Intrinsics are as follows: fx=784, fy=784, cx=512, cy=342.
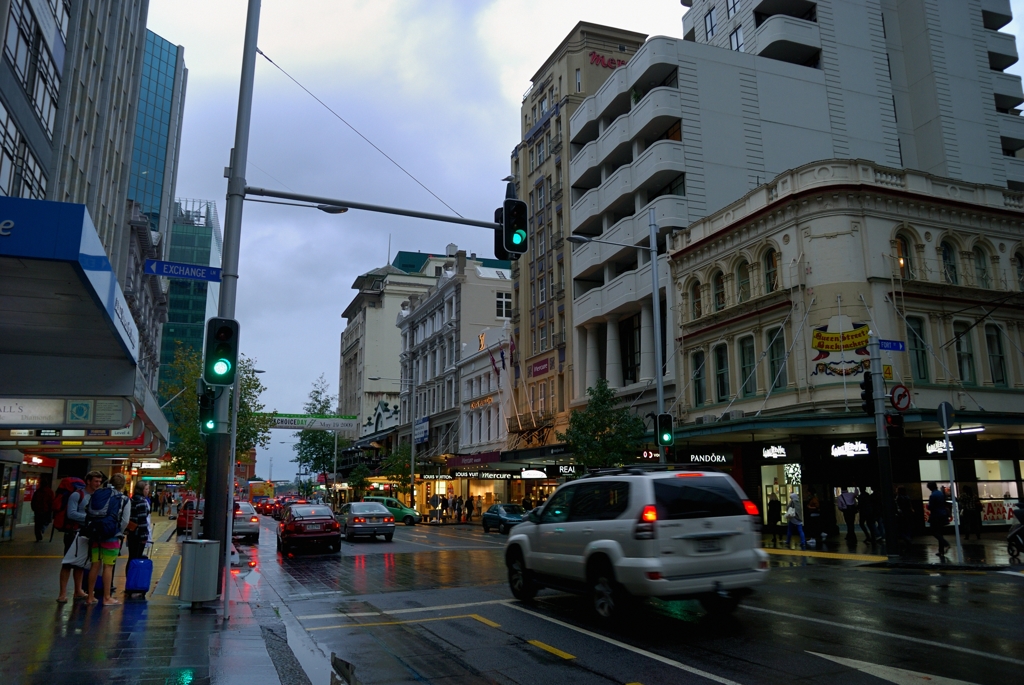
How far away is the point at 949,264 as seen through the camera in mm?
27422

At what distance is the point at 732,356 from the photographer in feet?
95.9

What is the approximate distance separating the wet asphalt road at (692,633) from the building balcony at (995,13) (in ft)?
138

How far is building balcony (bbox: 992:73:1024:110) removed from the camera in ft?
142

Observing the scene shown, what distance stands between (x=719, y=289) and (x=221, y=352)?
23363 mm

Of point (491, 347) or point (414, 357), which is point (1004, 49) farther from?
point (414, 357)

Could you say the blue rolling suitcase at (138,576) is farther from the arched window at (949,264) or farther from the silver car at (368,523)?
the arched window at (949,264)

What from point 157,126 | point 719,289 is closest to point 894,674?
point 719,289

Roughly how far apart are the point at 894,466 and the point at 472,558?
15.1 metres

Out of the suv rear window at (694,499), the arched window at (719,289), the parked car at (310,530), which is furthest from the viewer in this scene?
the arched window at (719,289)

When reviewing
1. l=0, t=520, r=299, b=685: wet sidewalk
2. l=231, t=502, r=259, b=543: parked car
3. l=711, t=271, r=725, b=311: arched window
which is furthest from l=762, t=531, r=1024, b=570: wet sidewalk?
l=231, t=502, r=259, b=543: parked car

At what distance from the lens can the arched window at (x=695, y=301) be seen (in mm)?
31953

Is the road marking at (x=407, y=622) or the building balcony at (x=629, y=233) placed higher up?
the building balcony at (x=629, y=233)

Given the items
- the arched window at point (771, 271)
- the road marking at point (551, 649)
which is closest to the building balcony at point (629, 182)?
the arched window at point (771, 271)

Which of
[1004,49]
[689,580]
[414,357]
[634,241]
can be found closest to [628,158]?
[634,241]
